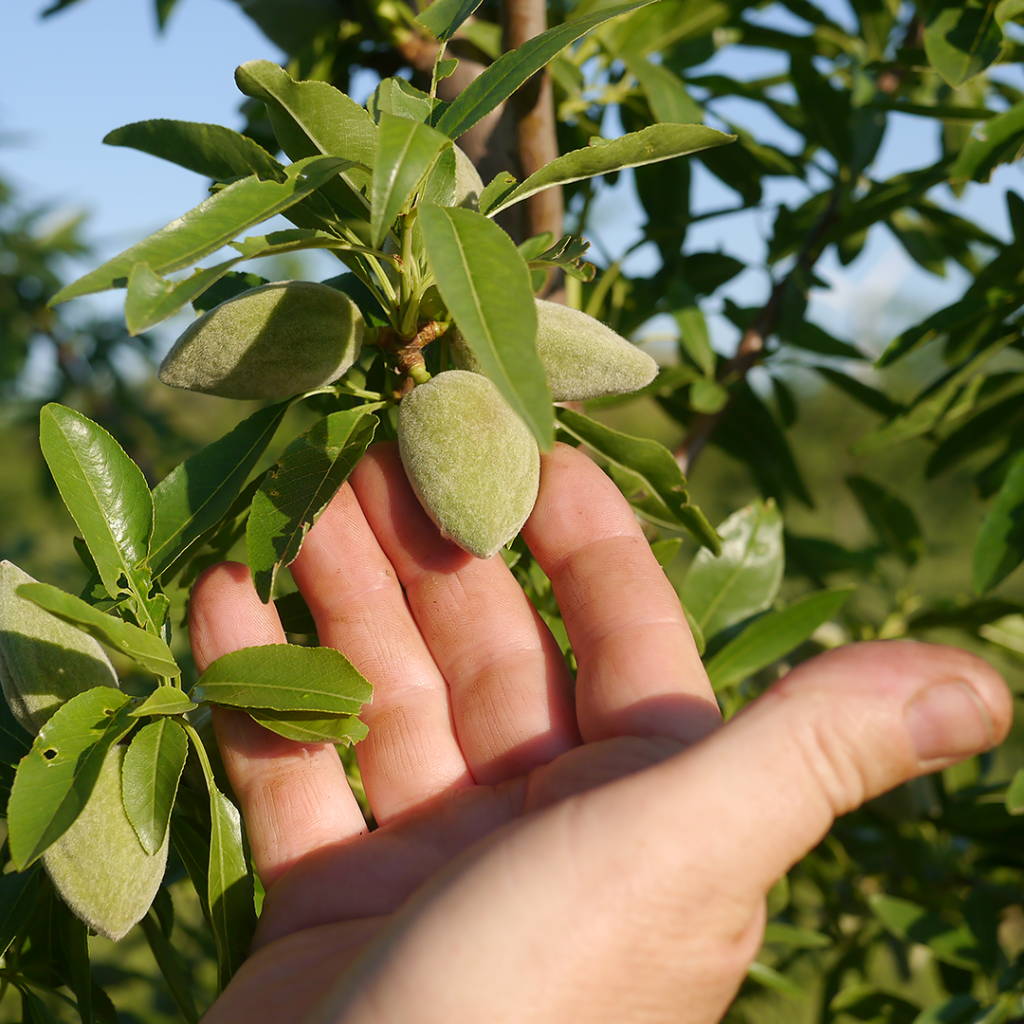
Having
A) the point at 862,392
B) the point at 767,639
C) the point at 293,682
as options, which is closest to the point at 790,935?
the point at 767,639

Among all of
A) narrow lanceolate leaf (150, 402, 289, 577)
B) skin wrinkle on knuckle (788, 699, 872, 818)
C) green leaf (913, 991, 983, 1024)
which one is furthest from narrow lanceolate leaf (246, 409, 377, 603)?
green leaf (913, 991, 983, 1024)

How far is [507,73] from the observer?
0.83 metres

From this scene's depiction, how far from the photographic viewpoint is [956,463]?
1647mm

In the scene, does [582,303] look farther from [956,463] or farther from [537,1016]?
[537,1016]

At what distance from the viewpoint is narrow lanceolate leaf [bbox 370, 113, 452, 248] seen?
696 mm

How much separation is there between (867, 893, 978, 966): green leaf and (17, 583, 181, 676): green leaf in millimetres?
1237

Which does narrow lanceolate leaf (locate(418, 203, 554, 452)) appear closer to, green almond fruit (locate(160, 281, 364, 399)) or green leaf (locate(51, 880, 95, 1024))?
green almond fruit (locate(160, 281, 364, 399))

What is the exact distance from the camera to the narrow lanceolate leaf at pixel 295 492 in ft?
3.05

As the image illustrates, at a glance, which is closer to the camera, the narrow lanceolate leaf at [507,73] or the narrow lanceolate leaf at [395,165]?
the narrow lanceolate leaf at [395,165]

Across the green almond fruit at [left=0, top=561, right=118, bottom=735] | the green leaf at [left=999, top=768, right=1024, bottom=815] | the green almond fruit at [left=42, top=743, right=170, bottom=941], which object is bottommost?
the green leaf at [left=999, top=768, right=1024, bottom=815]

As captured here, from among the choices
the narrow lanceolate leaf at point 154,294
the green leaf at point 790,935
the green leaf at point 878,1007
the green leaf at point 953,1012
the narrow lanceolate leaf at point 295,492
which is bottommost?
the green leaf at point 878,1007

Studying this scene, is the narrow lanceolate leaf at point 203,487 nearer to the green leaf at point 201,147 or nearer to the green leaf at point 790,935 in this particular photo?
the green leaf at point 201,147

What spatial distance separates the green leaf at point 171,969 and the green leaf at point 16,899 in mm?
149

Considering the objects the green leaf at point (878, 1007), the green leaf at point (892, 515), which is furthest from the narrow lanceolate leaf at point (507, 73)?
the green leaf at point (878, 1007)
